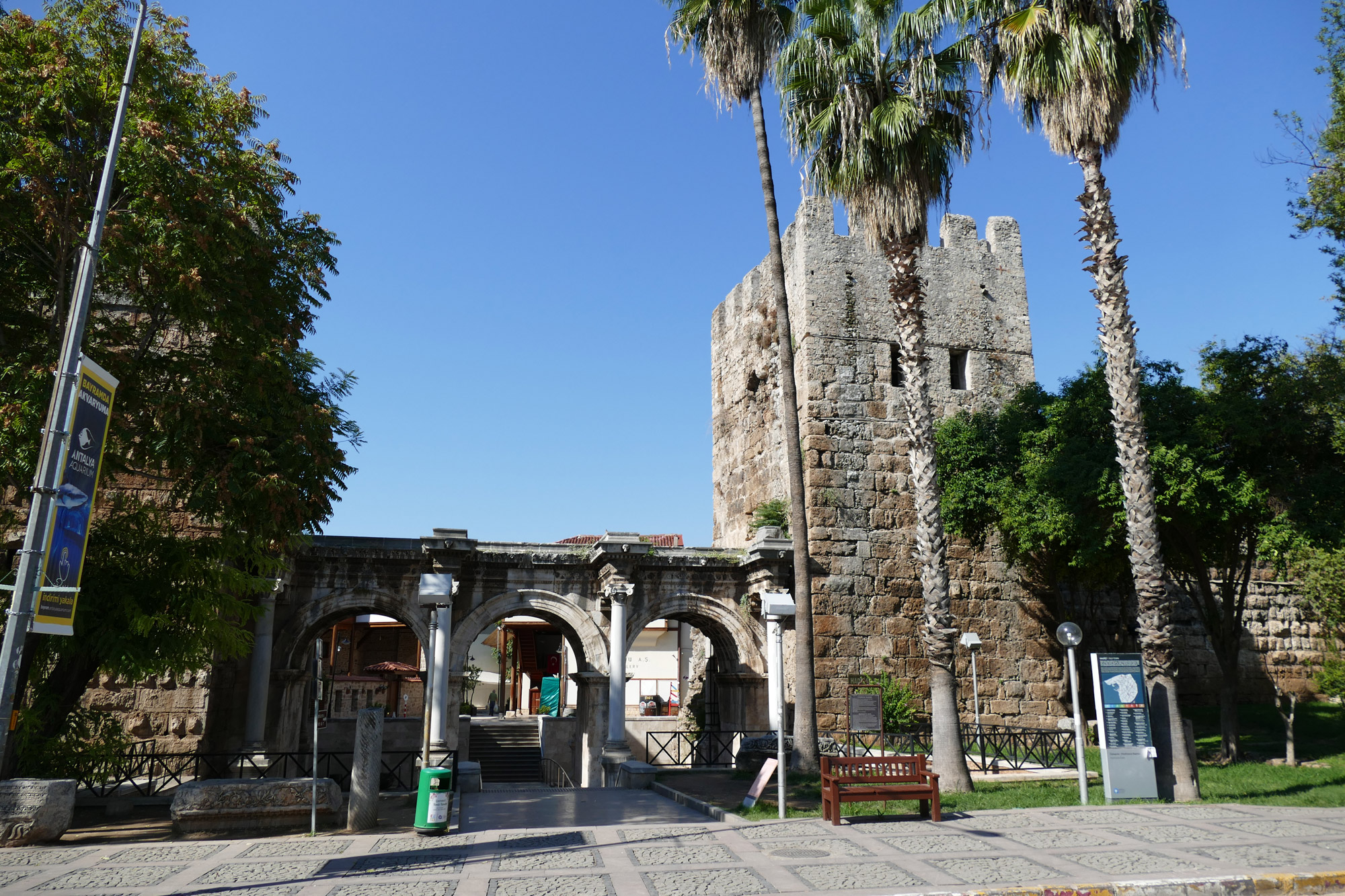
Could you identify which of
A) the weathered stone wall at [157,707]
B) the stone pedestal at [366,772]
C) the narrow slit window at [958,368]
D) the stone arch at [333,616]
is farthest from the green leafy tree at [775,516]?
the weathered stone wall at [157,707]

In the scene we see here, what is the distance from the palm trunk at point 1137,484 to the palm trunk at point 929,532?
2556 millimetres

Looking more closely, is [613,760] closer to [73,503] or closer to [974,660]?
[974,660]

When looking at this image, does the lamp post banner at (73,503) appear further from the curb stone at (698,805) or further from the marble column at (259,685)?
the marble column at (259,685)

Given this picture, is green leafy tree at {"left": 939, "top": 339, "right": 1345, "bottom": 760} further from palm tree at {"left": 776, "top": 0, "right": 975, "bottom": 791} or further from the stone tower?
palm tree at {"left": 776, "top": 0, "right": 975, "bottom": 791}

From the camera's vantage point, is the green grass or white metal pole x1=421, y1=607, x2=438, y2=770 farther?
the green grass

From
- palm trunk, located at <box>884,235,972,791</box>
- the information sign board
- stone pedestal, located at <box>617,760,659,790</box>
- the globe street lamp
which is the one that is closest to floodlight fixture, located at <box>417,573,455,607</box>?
stone pedestal, located at <box>617,760,659,790</box>

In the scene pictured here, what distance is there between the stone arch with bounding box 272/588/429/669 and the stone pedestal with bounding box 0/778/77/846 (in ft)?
28.1

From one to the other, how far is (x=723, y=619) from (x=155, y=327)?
12290 mm

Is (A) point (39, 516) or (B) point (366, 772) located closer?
(A) point (39, 516)

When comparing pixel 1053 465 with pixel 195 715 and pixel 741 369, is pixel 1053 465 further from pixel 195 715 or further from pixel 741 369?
pixel 195 715

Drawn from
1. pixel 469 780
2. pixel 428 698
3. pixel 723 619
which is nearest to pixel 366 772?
pixel 428 698

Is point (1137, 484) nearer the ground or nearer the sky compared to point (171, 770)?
nearer the sky

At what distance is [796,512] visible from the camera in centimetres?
1484

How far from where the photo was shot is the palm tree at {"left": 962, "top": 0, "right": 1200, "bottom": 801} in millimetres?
12430
